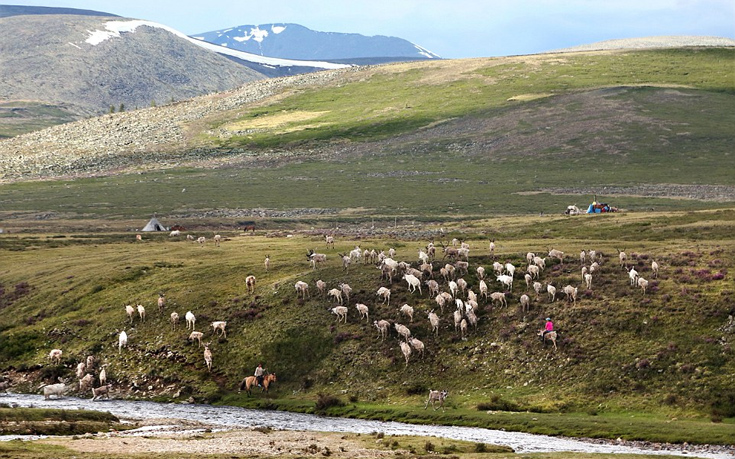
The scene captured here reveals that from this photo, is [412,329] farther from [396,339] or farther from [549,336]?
[549,336]

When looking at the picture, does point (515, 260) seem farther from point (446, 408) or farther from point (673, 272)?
point (446, 408)

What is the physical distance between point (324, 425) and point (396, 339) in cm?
1122

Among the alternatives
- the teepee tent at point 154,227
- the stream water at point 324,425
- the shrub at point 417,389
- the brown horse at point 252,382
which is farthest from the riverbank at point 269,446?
the teepee tent at point 154,227

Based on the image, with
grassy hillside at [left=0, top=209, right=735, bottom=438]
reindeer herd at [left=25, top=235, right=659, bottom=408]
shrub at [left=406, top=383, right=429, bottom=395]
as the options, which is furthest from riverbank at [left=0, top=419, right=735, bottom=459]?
reindeer herd at [left=25, top=235, right=659, bottom=408]

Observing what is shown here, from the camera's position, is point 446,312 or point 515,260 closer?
point 446,312

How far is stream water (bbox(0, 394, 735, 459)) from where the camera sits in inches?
1935

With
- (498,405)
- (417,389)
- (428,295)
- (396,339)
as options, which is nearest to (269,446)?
(417,389)

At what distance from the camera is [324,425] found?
58094 mm

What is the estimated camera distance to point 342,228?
129625 millimetres

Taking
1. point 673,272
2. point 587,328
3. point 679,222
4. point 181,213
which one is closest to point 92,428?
point 587,328

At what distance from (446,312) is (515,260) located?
11801 mm

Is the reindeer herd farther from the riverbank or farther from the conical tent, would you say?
the conical tent

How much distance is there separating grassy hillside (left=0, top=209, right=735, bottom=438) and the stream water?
2567 millimetres

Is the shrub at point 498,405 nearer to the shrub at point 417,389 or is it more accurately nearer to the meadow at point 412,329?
the meadow at point 412,329
